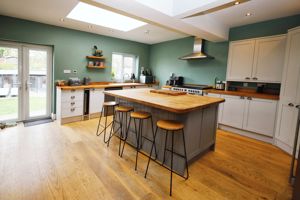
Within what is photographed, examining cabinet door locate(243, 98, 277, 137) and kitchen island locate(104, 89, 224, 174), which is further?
cabinet door locate(243, 98, 277, 137)

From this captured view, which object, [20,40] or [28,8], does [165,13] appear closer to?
[28,8]

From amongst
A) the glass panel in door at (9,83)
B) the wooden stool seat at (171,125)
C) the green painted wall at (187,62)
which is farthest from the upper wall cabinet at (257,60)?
the glass panel in door at (9,83)

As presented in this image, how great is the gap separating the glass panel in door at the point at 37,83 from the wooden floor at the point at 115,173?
49.3 inches

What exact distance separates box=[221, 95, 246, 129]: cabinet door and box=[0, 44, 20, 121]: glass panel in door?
513cm

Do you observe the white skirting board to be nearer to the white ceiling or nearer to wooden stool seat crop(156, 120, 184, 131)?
the white ceiling

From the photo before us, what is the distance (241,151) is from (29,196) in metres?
3.17

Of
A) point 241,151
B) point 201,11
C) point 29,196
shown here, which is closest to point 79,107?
point 29,196

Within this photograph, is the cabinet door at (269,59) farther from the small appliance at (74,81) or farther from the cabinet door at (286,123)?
the small appliance at (74,81)

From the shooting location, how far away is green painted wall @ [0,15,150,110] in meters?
3.65

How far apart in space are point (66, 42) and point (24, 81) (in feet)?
4.76

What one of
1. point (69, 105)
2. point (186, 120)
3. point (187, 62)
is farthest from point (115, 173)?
point (187, 62)

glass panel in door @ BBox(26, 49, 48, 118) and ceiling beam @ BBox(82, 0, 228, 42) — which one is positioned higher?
ceiling beam @ BBox(82, 0, 228, 42)

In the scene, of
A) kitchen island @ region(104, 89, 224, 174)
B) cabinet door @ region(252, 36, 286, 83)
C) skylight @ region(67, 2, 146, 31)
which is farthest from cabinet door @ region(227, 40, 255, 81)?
skylight @ region(67, 2, 146, 31)

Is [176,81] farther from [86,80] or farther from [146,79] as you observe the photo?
[86,80]
